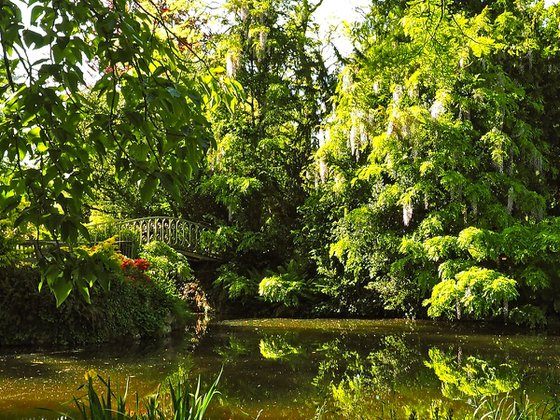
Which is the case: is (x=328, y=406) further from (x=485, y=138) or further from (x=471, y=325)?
(x=485, y=138)

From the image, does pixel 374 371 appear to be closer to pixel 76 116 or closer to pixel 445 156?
pixel 76 116

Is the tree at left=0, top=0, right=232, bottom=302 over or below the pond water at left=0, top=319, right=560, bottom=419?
over

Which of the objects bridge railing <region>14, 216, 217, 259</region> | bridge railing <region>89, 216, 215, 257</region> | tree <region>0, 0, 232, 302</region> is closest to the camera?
tree <region>0, 0, 232, 302</region>

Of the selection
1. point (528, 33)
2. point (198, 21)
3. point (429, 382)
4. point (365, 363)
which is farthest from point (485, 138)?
point (198, 21)

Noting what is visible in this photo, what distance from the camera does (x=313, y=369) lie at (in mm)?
7840

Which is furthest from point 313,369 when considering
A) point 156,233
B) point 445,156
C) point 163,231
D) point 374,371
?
point 163,231

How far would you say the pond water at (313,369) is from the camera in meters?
5.88

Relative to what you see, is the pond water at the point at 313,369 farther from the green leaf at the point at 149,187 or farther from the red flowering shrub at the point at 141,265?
the green leaf at the point at 149,187

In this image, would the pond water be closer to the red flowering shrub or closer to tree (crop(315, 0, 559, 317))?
the red flowering shrub

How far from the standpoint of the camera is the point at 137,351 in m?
9.62

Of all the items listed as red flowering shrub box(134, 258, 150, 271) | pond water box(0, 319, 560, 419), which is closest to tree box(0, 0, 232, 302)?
pond water box(0, 319, 560, 419)

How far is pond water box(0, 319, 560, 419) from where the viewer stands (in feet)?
19.3

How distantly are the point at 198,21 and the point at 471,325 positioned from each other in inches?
537

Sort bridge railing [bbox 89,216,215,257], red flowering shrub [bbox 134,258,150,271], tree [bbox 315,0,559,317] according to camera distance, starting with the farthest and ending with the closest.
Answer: bridge railing [bbox 89,216,215,257]
tree [bbox 315,0,559,317]
red flowering shrub [bbox 134,258,150,271]
